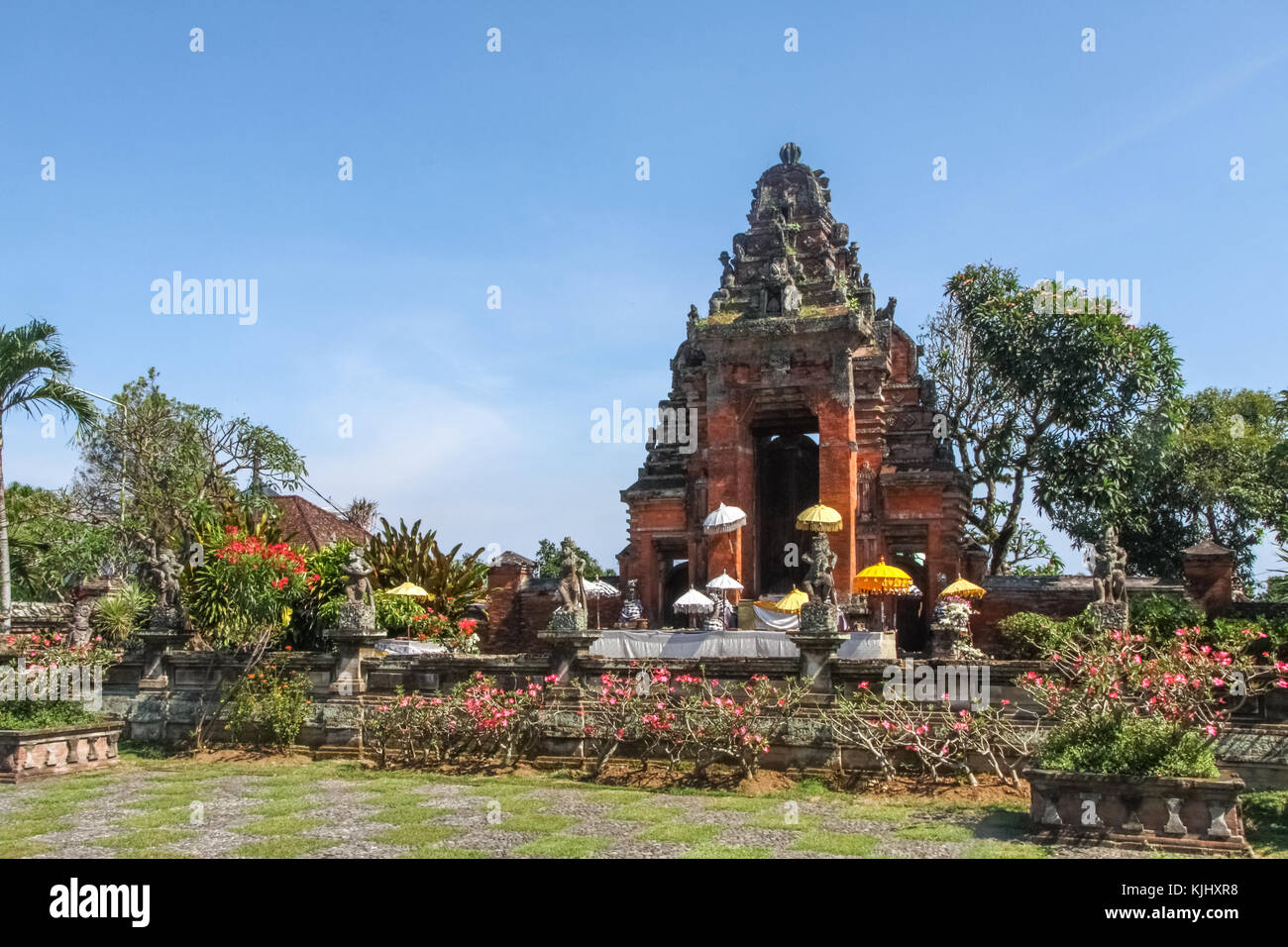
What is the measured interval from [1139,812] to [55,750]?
1226 cm

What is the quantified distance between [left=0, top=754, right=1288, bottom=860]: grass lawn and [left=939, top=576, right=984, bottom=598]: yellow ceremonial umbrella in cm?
1041

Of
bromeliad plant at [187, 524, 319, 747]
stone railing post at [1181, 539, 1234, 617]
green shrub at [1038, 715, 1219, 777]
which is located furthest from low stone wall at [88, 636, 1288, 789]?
stone railing post at [1181, 539, 1234, 617]

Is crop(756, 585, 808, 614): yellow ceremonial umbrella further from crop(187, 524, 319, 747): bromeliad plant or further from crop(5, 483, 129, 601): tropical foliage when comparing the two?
crop(5, 483, 129, 601): tropical foliage

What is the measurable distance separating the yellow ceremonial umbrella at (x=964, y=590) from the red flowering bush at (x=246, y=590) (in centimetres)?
1215

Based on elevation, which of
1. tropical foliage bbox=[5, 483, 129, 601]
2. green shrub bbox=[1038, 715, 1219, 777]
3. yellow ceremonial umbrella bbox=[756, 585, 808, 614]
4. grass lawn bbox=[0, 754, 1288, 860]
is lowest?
grass lawn bbox=[0, 754, 1288, 860]

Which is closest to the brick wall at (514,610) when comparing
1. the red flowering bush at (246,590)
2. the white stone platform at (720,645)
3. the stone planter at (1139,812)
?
the white stone platform at (720,645)

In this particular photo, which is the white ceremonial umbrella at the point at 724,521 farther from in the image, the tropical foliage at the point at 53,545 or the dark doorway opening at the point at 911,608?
the tropical foliage at the point at 53,545

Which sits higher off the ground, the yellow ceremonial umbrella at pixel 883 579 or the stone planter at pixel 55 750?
the yellow ceremonial umbrella at pixel 883 579

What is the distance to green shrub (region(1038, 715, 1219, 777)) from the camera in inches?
354

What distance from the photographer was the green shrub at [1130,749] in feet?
29.5

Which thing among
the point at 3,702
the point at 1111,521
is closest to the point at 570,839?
the point at 3,702

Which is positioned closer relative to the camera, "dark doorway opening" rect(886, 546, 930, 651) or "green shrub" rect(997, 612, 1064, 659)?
"green shrub" rect(997, 612, 1064, 659)

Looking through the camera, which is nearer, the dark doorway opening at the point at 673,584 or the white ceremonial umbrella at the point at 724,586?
the white ceremonial umbrella at the point at 724,586

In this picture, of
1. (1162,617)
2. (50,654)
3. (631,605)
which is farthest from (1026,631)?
(50,654)
